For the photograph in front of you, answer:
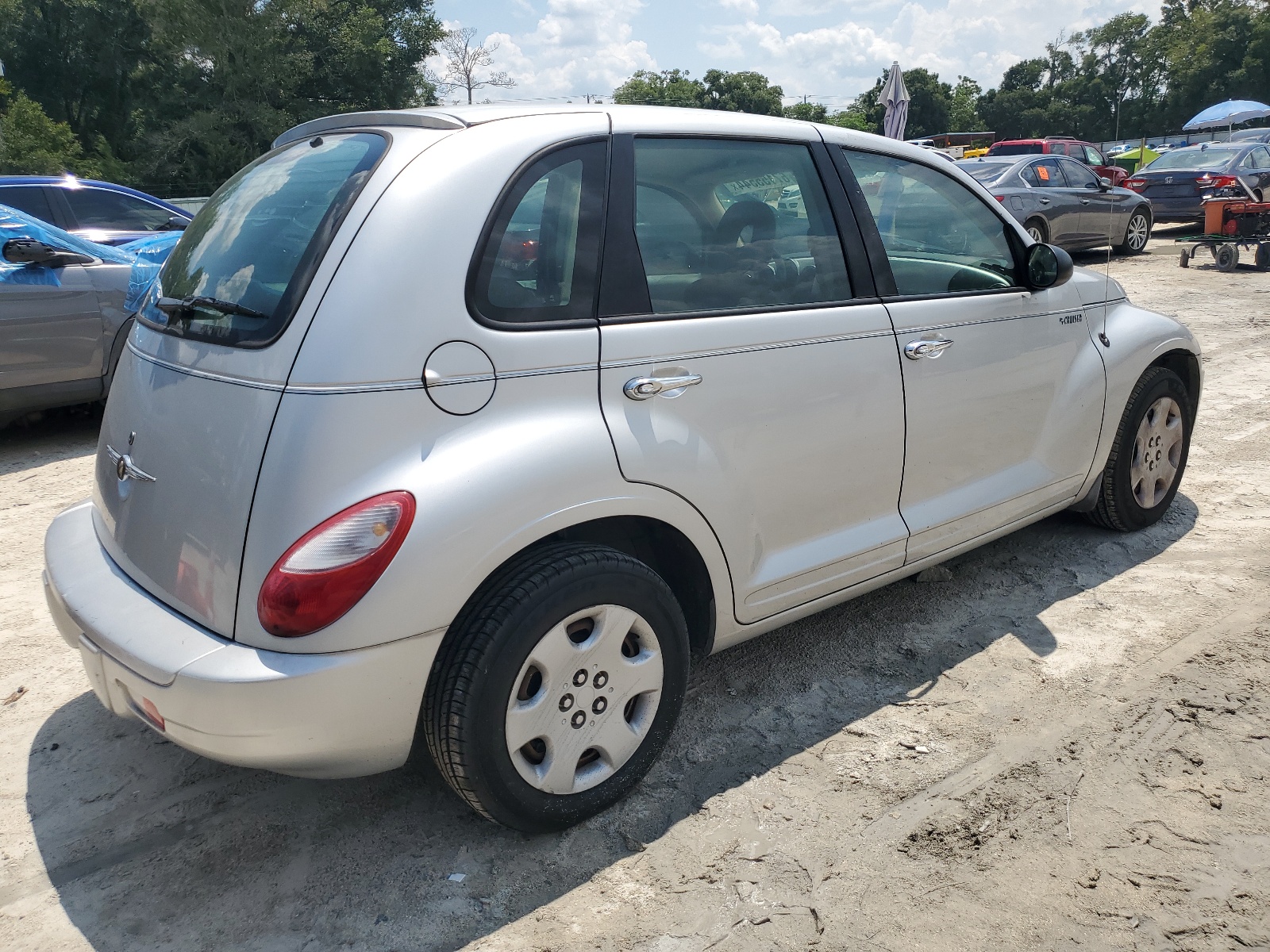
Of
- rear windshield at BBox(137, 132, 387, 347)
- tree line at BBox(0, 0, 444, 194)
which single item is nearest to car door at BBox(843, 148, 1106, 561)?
rear windshield at BBox(137, 132, 387, 347)

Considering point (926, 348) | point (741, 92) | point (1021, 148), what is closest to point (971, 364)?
point (926, 348)

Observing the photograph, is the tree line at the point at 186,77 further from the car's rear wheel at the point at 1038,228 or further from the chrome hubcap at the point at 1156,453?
the chrome hubcap at the point at 1156,453

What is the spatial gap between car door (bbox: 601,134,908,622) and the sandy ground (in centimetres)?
51

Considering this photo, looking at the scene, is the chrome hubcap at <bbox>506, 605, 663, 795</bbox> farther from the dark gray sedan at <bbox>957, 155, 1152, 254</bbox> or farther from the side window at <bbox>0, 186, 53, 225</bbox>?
the dark gray sedan at <bbox>957, 155, 1152, 254</bbox>

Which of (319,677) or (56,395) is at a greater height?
(319,677)

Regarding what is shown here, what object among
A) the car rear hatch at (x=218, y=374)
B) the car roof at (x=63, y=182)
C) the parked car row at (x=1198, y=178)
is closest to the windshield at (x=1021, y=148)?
the parked car row at (x=1198, y=178)

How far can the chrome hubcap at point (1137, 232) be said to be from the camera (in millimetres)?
14875

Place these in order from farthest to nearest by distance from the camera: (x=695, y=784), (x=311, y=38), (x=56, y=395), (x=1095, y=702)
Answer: (x=311, y=38) → (x=56, y=395) → (x=1095, y=702) → (x=695, y=784)

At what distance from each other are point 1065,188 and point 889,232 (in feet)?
39.4

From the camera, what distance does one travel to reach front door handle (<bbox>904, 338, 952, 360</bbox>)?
3.15 meters

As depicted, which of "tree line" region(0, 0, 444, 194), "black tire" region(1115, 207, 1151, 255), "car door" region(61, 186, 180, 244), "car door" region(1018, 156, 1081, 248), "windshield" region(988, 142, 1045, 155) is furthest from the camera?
"tree line" region(0, 0, 444, 194)

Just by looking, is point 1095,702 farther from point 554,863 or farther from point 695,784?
point 554,863

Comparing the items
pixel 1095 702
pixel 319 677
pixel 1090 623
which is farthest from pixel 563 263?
pixel 1090 623

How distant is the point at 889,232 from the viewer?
3.29 m
